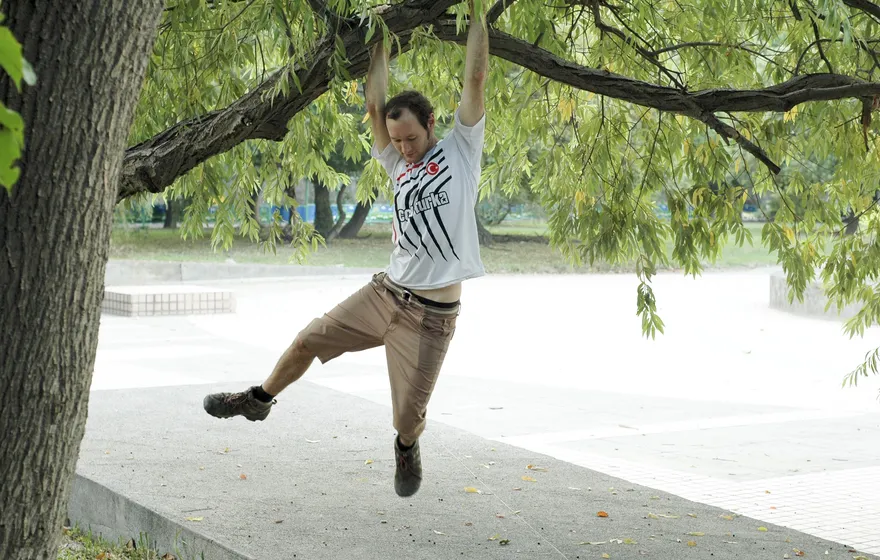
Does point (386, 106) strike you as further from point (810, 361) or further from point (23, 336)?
point (810, 361)

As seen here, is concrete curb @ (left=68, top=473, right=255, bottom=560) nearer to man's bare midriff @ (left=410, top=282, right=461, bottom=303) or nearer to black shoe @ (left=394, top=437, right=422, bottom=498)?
black shoe @ (left=394, top=437, right=422, bottom=498)

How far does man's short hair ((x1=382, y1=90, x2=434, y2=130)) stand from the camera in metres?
4.81

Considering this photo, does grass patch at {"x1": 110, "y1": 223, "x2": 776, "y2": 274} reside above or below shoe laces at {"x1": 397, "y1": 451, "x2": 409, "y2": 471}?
below

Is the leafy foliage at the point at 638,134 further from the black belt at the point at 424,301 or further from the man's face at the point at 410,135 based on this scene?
the black belt at the point at 424,301

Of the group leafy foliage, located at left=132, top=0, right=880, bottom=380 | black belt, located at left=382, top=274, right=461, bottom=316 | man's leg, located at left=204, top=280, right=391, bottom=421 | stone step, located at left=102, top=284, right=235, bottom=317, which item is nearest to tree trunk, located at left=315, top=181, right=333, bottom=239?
stone step, located at left=102, top=284, right=235, bottom=317

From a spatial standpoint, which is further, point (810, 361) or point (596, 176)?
point (810, 361)

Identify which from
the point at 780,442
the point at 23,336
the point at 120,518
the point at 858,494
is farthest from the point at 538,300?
the point at 23,336

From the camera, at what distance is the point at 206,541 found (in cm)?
530

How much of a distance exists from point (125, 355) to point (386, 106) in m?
9.89

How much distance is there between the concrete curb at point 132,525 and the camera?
5.33 metres

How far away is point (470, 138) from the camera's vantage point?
4934mm

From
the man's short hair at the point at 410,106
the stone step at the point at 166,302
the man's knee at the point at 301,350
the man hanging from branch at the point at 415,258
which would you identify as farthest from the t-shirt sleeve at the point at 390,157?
the stone step at the point at 166,302

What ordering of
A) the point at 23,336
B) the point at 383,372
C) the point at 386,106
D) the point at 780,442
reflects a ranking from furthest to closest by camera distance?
1. the point at 383,372
2. the point at 780,442
3. the point at 386,106
4. the point at 23,336

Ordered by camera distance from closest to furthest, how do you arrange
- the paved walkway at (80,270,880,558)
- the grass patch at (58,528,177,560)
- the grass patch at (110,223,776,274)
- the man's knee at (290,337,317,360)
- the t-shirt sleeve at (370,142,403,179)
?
the t-shirt sleeve at (370,142,403,179) < the man's knee at (290,337,317,360) < the grass patch at (58,528,177,560) < the paved walkway at (80,270,880,558) < the grass patch at (110,223,776,274)
